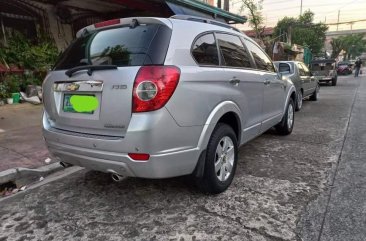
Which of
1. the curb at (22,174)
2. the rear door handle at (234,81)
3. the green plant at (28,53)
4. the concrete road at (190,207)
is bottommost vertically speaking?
the concrete road at (190,207)

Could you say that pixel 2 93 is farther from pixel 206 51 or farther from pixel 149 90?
pixel 149 90

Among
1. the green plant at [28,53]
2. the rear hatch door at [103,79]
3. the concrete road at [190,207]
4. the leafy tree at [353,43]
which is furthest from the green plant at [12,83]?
the leafy tree at [353,43]

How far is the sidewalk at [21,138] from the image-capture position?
439 cm

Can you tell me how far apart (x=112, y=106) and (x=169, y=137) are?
548 millimetres

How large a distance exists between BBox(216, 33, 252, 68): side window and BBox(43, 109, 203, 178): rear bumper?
108 cm

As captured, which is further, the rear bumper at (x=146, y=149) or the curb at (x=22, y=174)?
the curb at (x=22, y=174)

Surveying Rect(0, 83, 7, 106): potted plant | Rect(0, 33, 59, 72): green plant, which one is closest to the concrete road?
Rect(0, 83, 7, 106): potted plant

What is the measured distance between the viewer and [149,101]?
256cm

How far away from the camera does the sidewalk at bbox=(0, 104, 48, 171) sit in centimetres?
439

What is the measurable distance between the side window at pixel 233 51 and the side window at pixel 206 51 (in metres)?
0.16

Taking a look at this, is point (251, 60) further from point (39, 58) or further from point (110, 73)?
point (39, 58)

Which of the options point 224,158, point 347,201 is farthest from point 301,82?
point 224,158

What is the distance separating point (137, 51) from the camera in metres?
2.75

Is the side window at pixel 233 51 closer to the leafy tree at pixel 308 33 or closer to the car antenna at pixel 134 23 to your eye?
the car antenna at pixel 134 23
